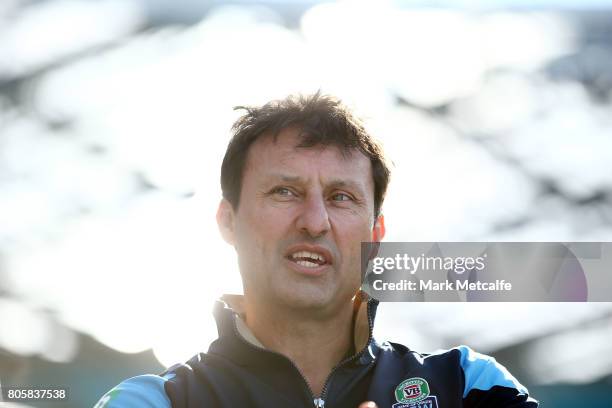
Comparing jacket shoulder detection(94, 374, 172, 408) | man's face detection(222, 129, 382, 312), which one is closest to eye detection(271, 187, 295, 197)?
man's face detection(222, 129, 382, 312)

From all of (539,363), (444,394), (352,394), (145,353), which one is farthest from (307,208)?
(539,363)

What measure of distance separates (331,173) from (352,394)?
57 cm

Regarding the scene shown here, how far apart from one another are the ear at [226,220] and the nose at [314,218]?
335 mm

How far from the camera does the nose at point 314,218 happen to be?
1.67 m

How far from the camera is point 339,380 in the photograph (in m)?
1.71

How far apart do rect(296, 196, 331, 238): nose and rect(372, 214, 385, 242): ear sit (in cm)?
22

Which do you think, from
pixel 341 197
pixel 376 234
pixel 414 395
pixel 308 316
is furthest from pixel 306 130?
pixel 414 395

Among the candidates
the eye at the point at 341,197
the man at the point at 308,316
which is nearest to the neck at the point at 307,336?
the man at the point at 308,316

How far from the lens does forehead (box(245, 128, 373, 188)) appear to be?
1770 millimetres

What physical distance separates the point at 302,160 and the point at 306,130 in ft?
0.36

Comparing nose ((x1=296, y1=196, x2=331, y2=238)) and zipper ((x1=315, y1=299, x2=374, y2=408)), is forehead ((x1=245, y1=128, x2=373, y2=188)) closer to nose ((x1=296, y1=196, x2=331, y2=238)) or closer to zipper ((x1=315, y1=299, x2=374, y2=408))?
nose ((x1=296, y1=196, x2=331, y2=238))

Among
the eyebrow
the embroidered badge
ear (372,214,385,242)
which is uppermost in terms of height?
the eyebrow

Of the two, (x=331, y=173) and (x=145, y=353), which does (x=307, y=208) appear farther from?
(x=145, y=353)

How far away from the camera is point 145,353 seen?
134 inches
